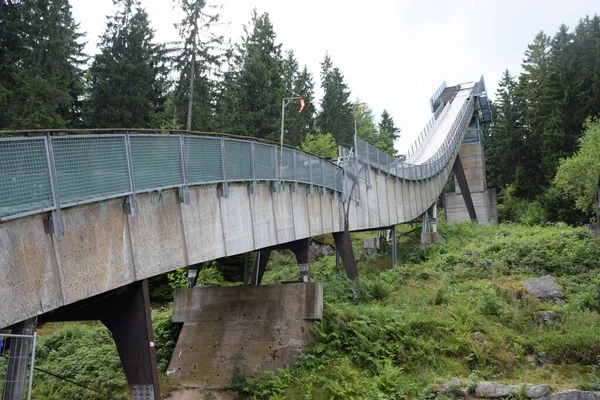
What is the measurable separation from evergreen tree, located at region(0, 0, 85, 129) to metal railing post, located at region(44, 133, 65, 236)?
72.6 feet

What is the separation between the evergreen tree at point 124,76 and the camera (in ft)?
120

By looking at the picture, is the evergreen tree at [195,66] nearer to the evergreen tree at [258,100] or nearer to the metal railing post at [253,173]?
the evergreen tree at [258,100]

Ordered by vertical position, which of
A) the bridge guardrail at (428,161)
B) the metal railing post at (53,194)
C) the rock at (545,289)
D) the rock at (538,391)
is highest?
the bridge guardrail at (428,161)

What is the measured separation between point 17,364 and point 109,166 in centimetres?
335

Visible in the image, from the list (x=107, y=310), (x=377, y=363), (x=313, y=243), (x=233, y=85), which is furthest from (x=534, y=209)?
(x=107, y=310)

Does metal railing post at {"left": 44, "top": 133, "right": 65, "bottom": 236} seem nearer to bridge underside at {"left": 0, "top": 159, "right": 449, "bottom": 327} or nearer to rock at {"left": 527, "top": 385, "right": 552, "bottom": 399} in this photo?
bridge underside at {"left": 0, "top": 159, "right": 449, "bottom": 327}

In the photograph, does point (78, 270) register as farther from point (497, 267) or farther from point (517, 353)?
point (497, 267)

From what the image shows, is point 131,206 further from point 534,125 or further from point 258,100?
point 534,125

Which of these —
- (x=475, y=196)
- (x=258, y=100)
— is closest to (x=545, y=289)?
(x=258, y=100)

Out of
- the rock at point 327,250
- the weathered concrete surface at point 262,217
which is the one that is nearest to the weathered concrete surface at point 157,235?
the weathered concrete surface at point 262,217

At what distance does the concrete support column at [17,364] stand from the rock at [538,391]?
1065 cm

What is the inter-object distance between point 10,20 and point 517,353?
28889 mm

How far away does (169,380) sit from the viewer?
1648 cm

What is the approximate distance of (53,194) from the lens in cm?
839
